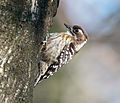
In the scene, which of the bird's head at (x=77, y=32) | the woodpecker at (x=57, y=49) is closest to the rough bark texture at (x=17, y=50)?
the woodpecker at (x=57, y=49)

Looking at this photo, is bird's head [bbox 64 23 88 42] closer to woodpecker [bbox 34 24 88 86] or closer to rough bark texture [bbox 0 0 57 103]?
woodpecker [bbox 34 24 88 86]

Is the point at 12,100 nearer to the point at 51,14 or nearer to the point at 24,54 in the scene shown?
the point at 24,54

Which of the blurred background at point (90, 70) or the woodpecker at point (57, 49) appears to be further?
the blurred background at point (90, 70)

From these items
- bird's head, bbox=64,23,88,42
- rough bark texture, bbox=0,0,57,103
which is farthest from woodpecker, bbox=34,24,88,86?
rough bark texture, bbox=0,0,57,103

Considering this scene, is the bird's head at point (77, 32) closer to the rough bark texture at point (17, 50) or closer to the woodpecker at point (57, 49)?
the woodpecker at point (57, 49)

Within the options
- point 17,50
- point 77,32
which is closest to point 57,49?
point 77,32

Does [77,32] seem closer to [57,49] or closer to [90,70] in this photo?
[57,49]

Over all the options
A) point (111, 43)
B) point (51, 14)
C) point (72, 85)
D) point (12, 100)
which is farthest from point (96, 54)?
point (12, 100)
